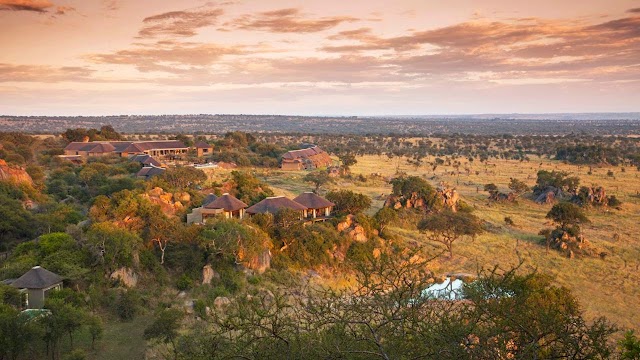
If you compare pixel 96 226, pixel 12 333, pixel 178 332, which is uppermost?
pixel 96 226

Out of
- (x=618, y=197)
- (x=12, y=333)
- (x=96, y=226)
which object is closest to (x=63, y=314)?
(x=12, y=333)

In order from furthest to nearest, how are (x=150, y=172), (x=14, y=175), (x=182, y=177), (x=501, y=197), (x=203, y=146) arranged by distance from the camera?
1. (x=203, y=146)
2. (x=501, y=197)
3. (x=150, y=172)
4. (x=182, y=177)
5. (x=14, y=175)

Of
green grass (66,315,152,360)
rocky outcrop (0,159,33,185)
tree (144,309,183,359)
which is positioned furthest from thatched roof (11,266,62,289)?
rocky outcrop (0,159,33,185)

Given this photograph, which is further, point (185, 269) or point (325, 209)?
point (325, 209)

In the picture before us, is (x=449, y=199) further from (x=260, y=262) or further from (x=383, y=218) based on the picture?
(x=260, y=262)

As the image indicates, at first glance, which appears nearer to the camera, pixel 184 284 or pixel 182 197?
pixel 184 284

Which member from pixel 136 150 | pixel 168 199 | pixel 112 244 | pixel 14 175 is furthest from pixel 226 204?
pixel 136 150

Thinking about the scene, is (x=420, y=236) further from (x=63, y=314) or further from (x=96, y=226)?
(x=63, y=314)
